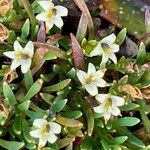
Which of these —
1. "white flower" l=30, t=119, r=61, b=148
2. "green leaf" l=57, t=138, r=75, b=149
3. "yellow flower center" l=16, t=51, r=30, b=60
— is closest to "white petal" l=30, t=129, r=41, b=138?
"white flower" l=30, t=119, r=61, b=148

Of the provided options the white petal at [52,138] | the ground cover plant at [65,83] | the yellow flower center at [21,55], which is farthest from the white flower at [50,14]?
the white petal at [52,138]

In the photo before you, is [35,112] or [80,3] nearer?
[35,112]

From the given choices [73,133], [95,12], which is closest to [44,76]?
[73,133]

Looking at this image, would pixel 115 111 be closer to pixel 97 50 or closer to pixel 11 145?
pixel 97 50

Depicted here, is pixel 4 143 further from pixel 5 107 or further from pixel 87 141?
pixel 87 141

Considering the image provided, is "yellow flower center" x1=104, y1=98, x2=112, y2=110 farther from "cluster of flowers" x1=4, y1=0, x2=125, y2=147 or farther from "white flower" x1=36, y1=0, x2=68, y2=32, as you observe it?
A: "white flower" x1=36, y1=0, x2=68, y2=32

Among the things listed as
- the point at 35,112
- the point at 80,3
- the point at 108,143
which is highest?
the point at 80,3

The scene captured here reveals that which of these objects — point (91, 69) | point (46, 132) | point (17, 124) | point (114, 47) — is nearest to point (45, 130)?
point (46, 132)

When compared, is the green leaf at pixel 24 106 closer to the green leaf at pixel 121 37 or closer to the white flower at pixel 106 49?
the white flower at pixel 106 49
